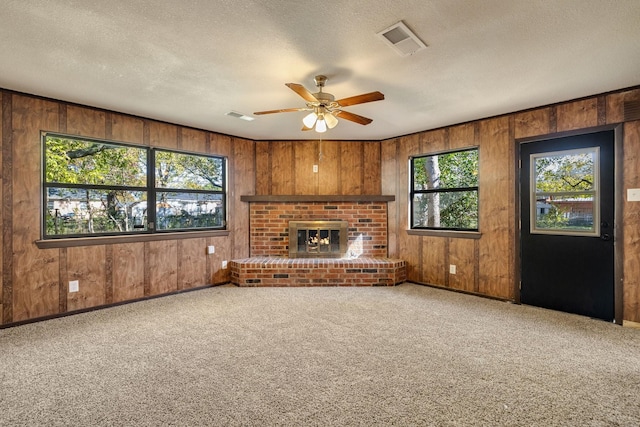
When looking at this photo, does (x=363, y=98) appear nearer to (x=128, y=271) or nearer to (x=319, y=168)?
(x=319, y=168)

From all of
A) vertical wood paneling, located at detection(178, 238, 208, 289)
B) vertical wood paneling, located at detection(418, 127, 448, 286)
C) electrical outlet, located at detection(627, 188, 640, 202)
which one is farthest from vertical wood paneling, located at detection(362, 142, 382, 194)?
electrical outlet, located at detection(627, 188, 640, 202)

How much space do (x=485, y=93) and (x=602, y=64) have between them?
0.89 meters

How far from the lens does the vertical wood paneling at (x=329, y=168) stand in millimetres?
5202

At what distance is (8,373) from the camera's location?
2.16m

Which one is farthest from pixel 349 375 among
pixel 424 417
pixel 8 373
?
pixel 8 373

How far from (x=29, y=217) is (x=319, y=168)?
147 inches

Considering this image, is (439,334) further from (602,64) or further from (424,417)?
(602,64)

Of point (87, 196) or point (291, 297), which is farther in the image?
point (291, 297)

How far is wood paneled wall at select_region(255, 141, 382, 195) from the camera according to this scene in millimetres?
5211

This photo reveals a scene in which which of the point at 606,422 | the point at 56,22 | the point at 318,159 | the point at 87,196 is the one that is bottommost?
the point at 606,422

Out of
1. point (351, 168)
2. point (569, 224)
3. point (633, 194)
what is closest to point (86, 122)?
point (351, 168)

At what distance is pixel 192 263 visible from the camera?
444 cm

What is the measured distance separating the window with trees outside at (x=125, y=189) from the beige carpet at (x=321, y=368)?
109cm

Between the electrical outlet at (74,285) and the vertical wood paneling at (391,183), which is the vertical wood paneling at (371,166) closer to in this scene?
the vertical wood paneling at (391,183)
